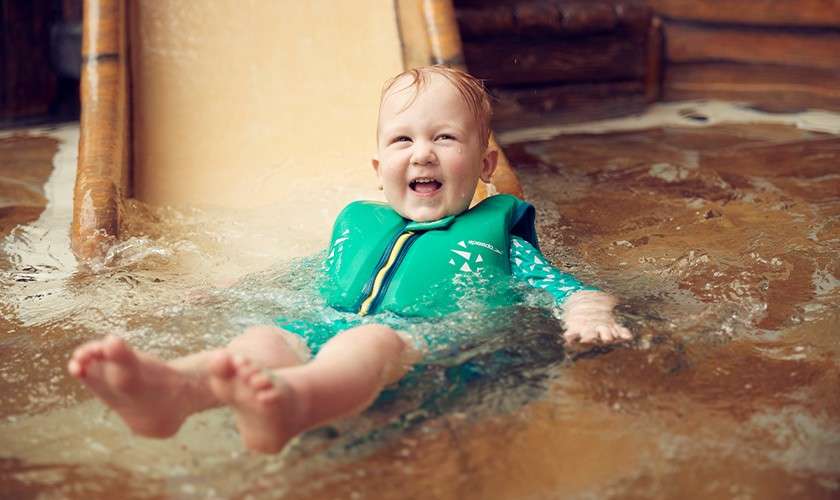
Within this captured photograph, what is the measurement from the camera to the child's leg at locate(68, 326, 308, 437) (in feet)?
4.15

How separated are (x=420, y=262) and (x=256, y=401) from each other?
2.07 ft

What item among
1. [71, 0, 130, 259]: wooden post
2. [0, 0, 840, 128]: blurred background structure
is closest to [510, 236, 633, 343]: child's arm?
[71, 0, 130, 259]: wooden post

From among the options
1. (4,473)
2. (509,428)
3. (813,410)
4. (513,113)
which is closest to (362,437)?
(509,428)

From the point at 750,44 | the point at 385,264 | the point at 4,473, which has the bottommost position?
the point at 4,473

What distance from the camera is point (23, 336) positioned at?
1896 mm

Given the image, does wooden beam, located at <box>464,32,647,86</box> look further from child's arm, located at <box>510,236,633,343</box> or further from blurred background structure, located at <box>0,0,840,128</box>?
child's arm, located at <box>510,236,633,343</box>

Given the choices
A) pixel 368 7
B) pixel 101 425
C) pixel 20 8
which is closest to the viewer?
pixel 101 425

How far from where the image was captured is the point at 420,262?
184cm

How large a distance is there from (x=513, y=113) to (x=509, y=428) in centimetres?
336

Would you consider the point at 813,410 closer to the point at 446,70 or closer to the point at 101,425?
the point at 446,70

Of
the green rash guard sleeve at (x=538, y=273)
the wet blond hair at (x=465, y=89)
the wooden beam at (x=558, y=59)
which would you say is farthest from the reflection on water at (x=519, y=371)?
the wooden beam at (x=558, y=59)

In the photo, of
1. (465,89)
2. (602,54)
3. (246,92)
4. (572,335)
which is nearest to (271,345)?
(572,335)

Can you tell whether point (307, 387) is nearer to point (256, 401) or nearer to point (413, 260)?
point (256, 401)

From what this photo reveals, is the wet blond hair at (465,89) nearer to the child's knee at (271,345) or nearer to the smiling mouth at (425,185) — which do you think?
the smiling mouth at (425,185)
